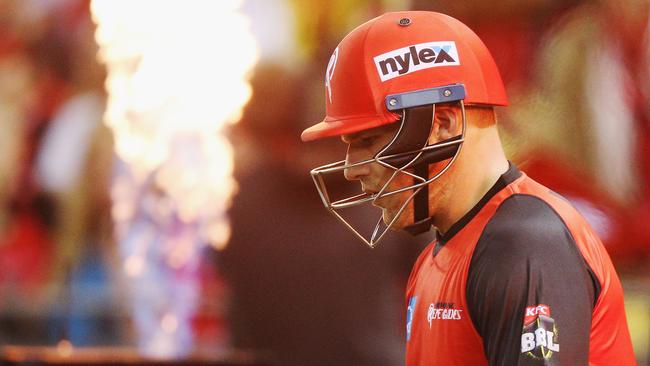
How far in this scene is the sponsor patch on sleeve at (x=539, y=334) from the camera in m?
1.80

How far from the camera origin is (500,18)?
5.27m

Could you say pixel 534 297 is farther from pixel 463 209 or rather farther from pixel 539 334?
pixel 463 209

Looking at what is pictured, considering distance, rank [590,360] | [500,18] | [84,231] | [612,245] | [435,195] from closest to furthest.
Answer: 1. [590,360]
2. [435,195]
3. [612,245]
4. [500,18]
5. [84,231]

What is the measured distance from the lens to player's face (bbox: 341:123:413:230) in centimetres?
222

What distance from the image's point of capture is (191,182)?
681 centimetres

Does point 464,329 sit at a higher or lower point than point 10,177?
lower

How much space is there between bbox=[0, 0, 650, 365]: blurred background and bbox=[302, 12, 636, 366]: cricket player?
2919 mm

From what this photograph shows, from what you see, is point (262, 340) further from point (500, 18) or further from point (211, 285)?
point (500, 18)

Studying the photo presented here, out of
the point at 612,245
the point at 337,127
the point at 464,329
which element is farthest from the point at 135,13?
the point at 464,329

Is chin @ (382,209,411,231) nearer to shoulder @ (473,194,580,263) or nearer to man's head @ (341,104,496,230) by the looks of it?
man's head @ (341,104,496,230)

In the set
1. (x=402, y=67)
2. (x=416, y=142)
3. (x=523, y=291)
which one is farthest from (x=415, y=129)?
(x=523, y=291)

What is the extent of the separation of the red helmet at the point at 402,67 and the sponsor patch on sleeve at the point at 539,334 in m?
0.56

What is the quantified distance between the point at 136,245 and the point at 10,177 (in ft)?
3.56

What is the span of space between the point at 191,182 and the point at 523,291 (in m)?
5.16
